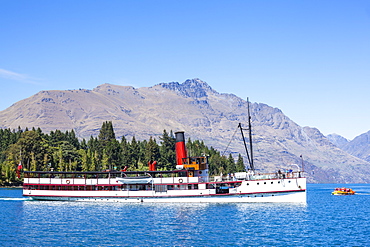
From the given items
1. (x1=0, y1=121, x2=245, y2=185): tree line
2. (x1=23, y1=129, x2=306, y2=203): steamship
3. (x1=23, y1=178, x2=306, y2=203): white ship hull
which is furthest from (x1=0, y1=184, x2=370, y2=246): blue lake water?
(x1=0, y1=121, x2=245, y2=185): tree line

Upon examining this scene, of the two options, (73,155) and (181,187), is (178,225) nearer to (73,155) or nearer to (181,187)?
(181,187)

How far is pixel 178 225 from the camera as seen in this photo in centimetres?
5750

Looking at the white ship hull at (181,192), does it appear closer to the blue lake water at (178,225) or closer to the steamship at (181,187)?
the steamship at (181,187)

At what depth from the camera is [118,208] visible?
250 ft

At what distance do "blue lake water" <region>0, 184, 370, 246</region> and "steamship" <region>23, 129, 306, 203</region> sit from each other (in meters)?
2.31

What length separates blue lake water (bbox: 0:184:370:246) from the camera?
156ft

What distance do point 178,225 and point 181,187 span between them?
2590 centimetres

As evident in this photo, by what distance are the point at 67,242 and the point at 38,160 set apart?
11625 cm

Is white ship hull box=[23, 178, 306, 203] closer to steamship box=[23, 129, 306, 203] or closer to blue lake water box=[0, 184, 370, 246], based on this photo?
steamship box=[23, 129, 306, 203]

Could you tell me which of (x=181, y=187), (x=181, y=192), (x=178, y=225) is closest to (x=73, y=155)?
(x=181, y=187)

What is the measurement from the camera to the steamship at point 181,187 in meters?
80.6

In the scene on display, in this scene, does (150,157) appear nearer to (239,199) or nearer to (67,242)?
(239,199)

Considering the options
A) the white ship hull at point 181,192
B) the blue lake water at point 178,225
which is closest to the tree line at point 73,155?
the white ship hull at point 181,192

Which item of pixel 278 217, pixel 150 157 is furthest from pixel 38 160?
pixel 278 217
